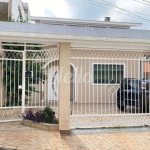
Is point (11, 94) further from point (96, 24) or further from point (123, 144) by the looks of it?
point (96, 24)

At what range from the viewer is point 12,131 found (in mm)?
6047

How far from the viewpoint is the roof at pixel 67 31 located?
5801mm

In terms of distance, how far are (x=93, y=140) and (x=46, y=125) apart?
1.61 metres

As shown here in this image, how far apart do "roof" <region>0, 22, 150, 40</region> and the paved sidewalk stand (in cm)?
297

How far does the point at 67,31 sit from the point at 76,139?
10.5ft

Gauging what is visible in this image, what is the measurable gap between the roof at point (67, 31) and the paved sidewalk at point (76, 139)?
9.76 feet

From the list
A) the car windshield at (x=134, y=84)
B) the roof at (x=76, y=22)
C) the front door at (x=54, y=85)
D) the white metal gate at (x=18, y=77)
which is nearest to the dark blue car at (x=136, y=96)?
the car windshield at (x=134, y=84)

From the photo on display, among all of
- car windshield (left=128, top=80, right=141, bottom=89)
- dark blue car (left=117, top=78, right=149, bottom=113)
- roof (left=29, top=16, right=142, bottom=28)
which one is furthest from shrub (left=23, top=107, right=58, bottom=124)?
roof (left=29, top=16, right=142, bottom=28)

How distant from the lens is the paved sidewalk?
5.01 meters

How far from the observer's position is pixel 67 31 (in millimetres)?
6098

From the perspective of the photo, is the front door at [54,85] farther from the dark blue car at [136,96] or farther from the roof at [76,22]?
the roof at [76,22]

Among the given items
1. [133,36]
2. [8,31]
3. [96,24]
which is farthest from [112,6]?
[8,31]

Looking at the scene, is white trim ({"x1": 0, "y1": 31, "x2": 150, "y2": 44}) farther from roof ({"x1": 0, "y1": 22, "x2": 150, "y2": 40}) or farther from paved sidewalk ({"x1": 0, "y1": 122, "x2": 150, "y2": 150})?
paved sidewalk ({"x1": 0, "y1": 122, "x2": 150, "y2": 150})

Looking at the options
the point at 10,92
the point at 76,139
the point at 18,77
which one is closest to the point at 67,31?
the point at 18,77
